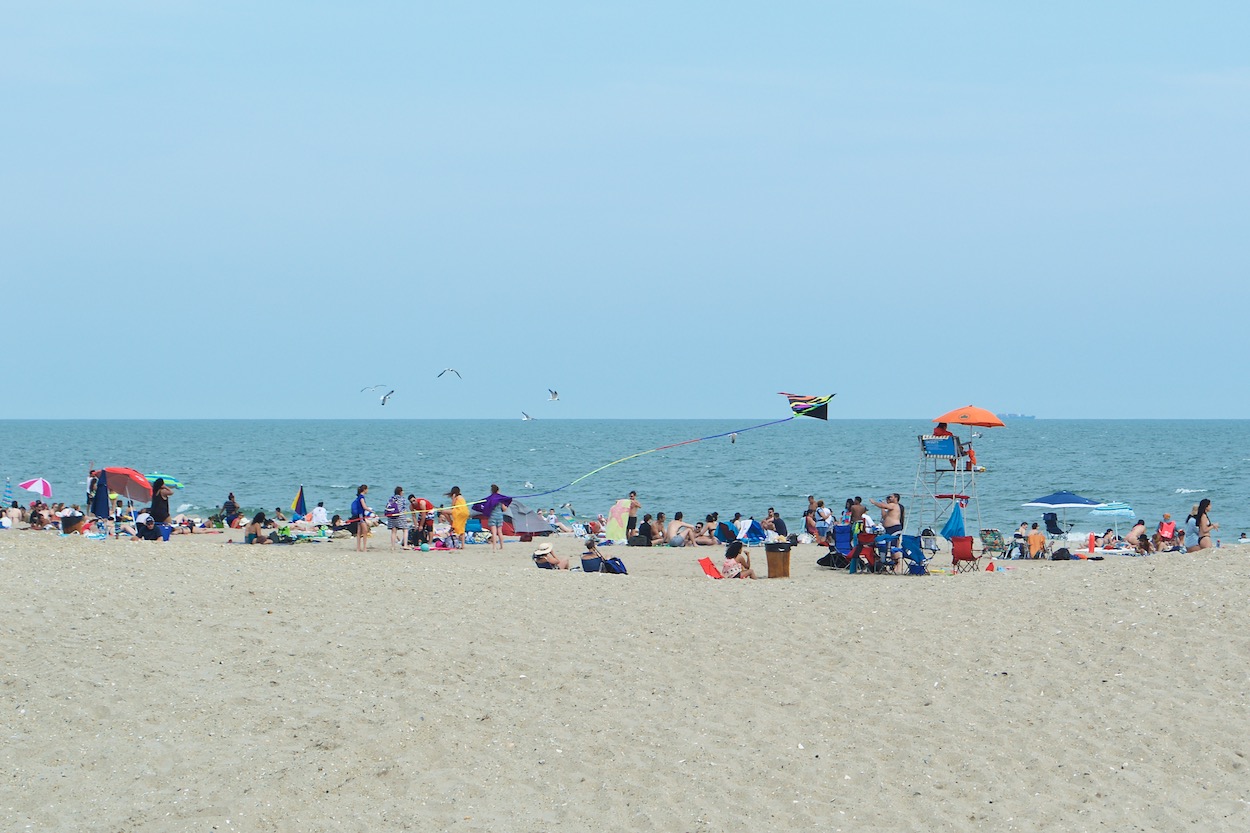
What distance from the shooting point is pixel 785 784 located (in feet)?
23.2

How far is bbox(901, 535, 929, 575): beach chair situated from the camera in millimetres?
15672

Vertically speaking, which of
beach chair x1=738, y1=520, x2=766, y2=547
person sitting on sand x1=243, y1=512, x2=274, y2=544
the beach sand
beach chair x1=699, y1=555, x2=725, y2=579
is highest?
person sitting on sand x1=243, y1=512, x2=274, y2=544

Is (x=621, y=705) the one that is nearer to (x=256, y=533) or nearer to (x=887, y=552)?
(x=887, y=552)

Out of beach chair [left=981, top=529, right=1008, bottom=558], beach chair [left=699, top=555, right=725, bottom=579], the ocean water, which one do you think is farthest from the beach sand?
the ocean water

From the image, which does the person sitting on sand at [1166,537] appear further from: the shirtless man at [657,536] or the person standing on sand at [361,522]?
the person standing on sand at [361,522]

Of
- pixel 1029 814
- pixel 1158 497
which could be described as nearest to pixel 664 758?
pixel 1029 814

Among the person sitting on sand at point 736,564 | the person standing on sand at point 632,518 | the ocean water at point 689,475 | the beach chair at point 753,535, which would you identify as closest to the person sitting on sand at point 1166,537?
the ocean water at point 689,475

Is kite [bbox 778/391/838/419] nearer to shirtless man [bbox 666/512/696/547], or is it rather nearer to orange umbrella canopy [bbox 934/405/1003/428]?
orange umbrella canopy [bbox 934/405/1003/428]

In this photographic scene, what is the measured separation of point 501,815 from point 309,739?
167 cm

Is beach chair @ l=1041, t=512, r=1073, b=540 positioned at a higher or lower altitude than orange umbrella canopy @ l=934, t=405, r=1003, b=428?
lower

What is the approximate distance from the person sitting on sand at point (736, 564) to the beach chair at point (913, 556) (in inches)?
87.0

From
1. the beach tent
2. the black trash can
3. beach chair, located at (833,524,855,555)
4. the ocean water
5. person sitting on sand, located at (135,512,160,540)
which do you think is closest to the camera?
the black trash can

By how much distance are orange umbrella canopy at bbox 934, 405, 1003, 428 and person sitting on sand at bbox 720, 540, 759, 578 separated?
12.3 feet

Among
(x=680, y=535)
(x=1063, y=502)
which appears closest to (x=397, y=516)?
(x=680, y=535)
